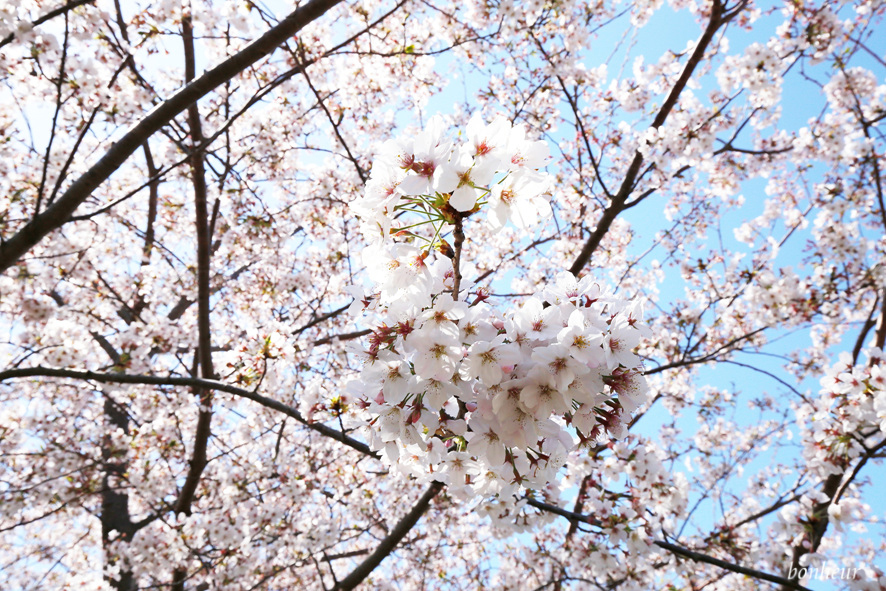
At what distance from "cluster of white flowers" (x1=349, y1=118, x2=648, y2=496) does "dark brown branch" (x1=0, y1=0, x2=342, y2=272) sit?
1.88 meters

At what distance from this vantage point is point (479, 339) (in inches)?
45.6

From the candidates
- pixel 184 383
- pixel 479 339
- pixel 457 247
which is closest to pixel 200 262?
pixel 184 383

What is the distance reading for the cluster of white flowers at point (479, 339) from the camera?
112cm

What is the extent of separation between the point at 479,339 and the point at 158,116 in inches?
101

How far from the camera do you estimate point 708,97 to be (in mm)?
5277

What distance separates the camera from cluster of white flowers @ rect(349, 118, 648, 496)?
3.66 ft

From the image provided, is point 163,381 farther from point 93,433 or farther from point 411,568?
point 411,568

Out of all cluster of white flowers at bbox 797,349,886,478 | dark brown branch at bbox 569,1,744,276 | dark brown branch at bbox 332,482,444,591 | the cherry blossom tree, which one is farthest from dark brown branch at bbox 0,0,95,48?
cluster of white flowers at bbox 797,349,886,478

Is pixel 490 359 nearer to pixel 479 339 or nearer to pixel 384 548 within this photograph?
pixel 479 339

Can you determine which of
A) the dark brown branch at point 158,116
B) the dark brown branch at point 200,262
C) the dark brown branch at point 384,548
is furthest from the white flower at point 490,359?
the dark brown branch at point 200,262

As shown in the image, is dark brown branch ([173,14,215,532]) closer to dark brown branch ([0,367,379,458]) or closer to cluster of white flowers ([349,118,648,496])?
dark brown branch ([0,367,379,458])

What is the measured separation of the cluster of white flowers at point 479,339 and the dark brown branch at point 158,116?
73.9 inches

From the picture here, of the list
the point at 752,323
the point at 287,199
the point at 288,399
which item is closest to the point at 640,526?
the point at 288,399

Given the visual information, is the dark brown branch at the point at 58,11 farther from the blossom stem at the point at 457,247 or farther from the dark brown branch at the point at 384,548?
the dark brown branch at the point at 384,548
